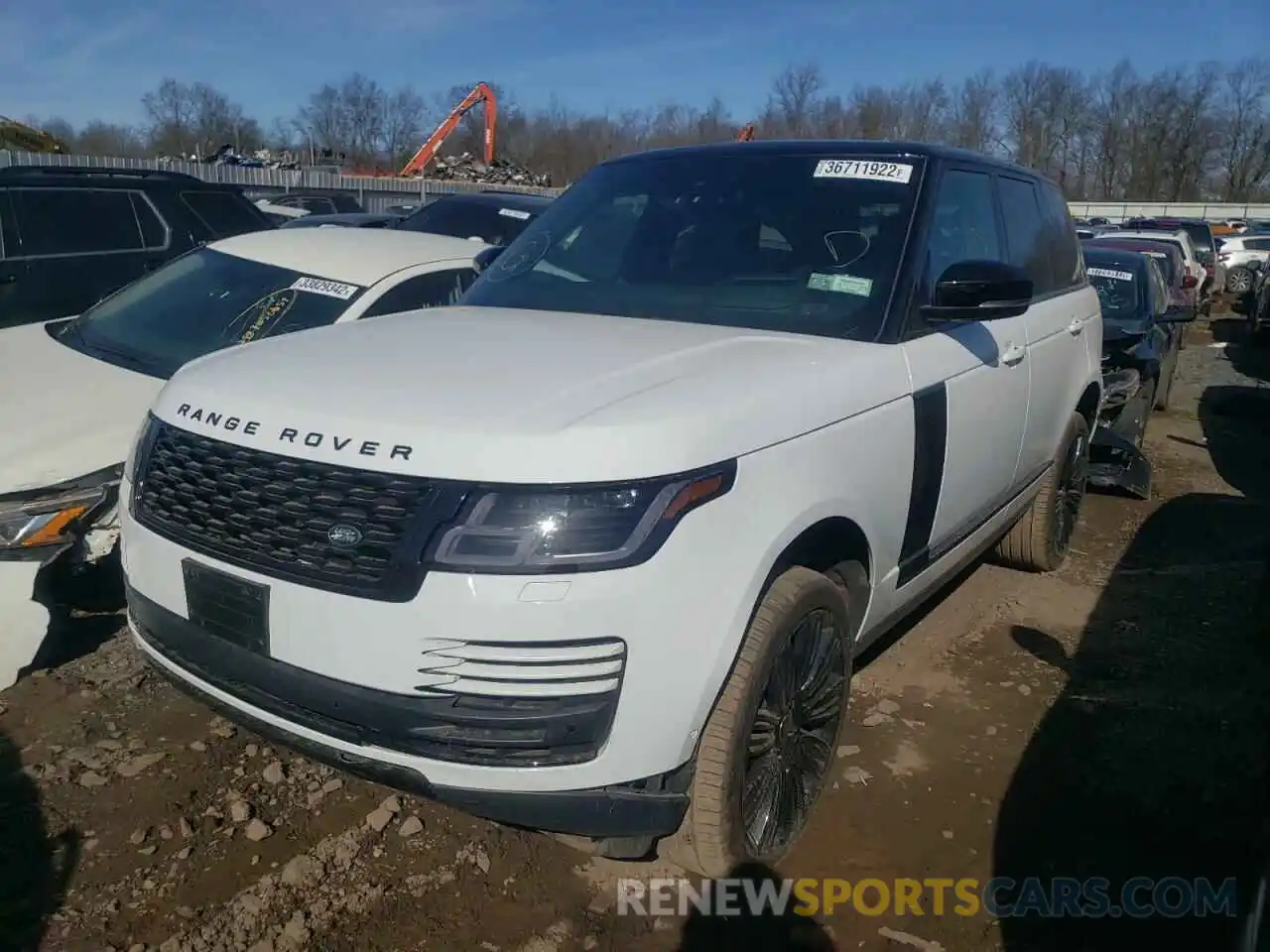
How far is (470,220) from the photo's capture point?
417 inches

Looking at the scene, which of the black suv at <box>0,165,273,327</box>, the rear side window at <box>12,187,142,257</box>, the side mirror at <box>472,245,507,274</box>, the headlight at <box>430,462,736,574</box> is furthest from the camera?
the rear side window at <box>12,187,142,257</box>

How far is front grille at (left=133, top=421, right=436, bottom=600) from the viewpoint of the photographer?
2.20m

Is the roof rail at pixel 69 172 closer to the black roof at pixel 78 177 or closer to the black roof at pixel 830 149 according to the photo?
the black roof at pixel 78 177

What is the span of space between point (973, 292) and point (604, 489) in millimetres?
1611

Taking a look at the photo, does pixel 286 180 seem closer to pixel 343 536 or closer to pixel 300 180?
pixel 300 180

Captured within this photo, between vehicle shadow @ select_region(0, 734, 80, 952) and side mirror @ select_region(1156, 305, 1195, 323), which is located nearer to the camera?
vehicle shadow @ select_region(0, 734, 80, 952)

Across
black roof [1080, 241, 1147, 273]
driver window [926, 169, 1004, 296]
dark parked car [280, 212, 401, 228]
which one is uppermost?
driver window [926, 169, 1004, 296]

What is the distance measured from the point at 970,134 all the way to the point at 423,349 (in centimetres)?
6483

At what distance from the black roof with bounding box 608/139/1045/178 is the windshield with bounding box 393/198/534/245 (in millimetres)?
A: 6508

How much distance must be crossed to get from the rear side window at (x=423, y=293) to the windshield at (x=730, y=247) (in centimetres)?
101

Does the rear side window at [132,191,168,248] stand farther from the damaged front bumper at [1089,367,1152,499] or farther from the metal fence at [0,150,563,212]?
the metal fence at [0,150,563,212]

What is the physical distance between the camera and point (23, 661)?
11.4 feet

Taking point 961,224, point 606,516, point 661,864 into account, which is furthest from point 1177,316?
point 606,516

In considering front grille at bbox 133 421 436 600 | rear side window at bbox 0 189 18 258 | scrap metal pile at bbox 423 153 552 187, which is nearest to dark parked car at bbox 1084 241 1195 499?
front grille at bbox 133 421 436 600
